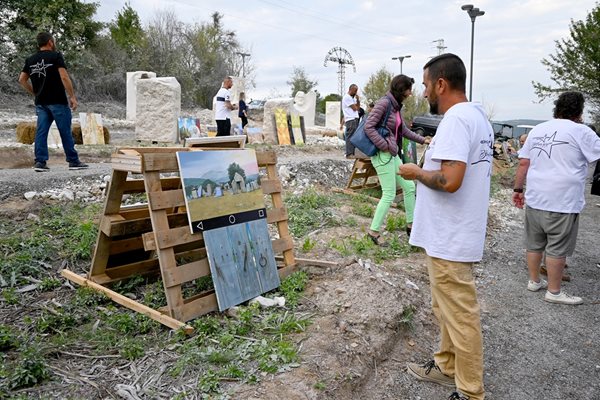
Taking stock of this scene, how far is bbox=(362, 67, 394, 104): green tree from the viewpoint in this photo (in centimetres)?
3991

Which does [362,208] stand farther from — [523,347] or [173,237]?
[173,237]

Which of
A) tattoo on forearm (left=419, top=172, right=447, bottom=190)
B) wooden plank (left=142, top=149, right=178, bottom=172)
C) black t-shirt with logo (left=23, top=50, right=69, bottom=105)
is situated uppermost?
black t-shirt with logo (left=23, top=50, right=69, bottom=105)

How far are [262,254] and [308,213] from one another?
9.13 feet

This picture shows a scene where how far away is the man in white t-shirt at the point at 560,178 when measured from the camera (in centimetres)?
447

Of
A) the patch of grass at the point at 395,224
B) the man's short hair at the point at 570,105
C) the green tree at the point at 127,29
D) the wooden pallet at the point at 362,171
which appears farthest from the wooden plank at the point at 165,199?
the green tree at the point at 127,29

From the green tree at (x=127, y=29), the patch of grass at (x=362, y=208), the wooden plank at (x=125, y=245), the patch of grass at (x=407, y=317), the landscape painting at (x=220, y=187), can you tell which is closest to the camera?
the landscape painting at (x=220, y=187)

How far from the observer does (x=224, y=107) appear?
12.0 meters

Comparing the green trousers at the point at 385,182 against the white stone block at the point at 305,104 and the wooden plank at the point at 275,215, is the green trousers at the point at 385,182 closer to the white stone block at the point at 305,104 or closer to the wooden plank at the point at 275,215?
the wooden plank at the point at 275,215

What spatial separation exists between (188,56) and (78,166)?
28483 millimetres

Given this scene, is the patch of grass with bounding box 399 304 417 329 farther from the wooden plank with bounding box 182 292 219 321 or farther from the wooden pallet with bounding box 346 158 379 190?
the wooden pallet with bounding box 346 158 379 190

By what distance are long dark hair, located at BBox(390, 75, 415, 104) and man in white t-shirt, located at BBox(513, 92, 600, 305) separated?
1.44 m

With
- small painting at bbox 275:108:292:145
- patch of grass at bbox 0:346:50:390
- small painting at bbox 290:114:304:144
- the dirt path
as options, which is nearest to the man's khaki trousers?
the dirt path

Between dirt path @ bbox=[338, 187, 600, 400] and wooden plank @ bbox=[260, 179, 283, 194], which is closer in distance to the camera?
dirt path @ bbox=[338, 187, 600, 400]

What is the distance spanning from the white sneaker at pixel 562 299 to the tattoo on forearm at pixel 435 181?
275 cm
